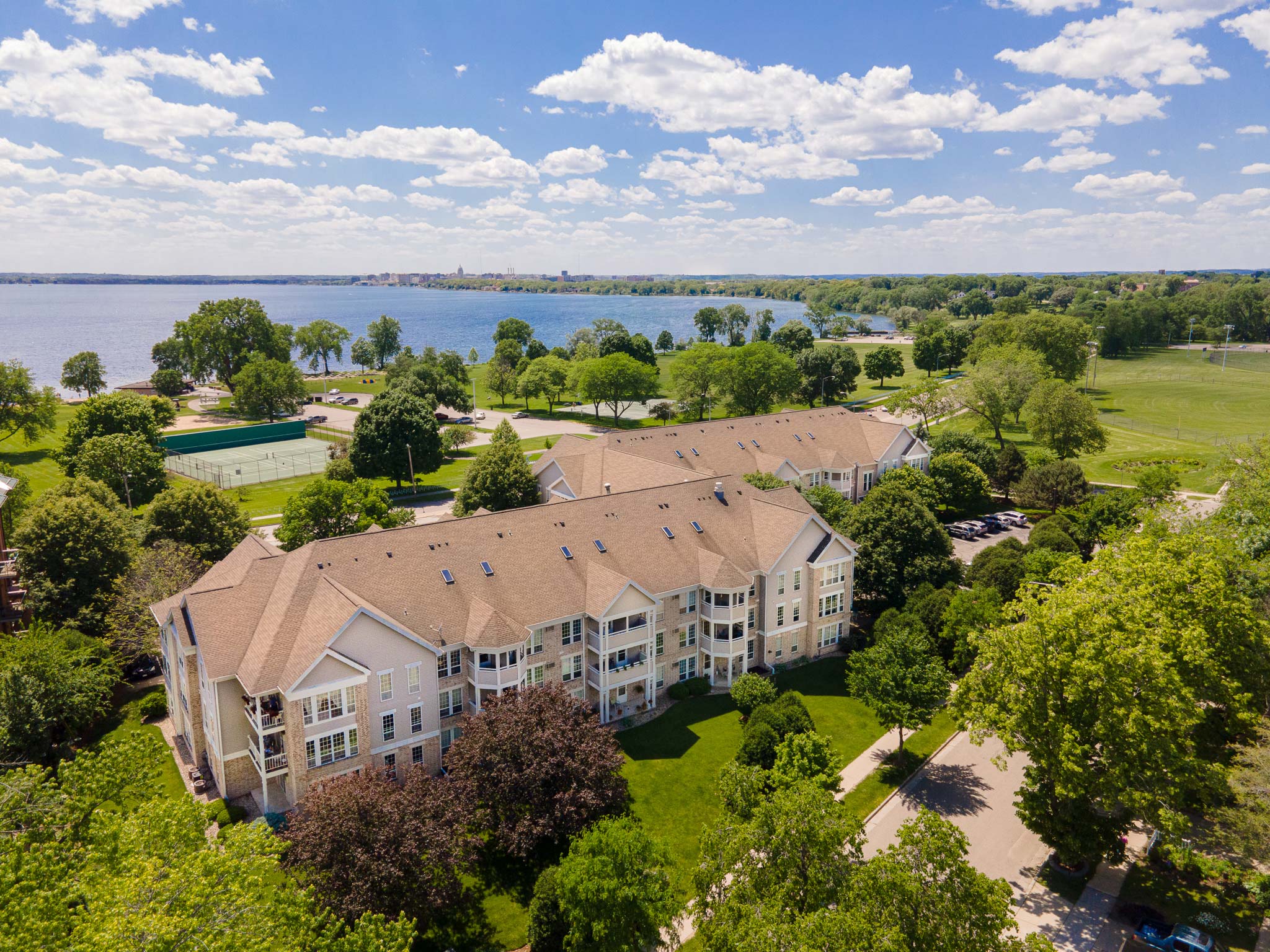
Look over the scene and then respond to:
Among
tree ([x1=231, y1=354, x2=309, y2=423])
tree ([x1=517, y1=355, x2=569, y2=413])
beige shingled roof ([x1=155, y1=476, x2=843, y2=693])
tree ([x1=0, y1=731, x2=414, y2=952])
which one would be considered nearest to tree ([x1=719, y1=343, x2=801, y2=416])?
tree ([x1=517, y1=355, x2=569, y2=413])

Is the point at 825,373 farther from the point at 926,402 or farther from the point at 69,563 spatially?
the point at 69,563

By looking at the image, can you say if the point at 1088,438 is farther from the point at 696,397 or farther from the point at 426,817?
the point at 426,817

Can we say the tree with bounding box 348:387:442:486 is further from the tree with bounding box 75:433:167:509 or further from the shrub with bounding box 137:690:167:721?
the shrub with bounding box 137:690:167:721

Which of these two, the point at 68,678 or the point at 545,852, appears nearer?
the point at 545,852

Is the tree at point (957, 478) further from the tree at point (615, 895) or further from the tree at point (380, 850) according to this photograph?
the tree at point (380, 850)

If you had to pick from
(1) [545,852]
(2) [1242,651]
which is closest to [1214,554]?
(2) [1242,651]

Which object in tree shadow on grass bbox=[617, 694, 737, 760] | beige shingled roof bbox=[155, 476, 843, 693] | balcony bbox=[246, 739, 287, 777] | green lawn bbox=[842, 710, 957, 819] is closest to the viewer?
balcony bbox=[246, 739, 287, 777]

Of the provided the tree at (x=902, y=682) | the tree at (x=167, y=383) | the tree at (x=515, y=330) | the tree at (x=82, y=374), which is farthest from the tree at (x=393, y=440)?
the tree at (x=515, y=330)

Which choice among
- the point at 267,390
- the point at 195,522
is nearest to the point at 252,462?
the point at 267,390
